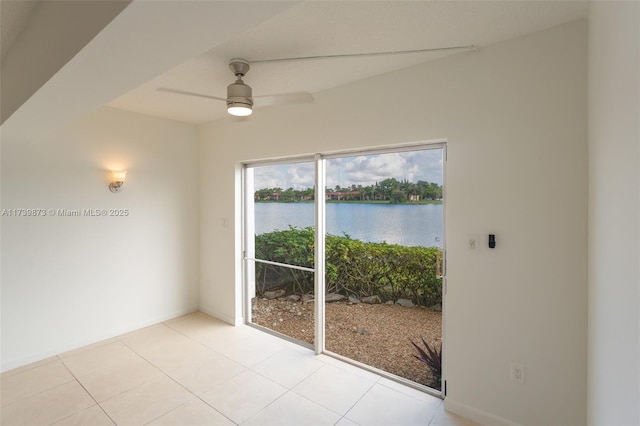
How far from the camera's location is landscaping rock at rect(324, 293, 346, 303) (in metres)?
3.18

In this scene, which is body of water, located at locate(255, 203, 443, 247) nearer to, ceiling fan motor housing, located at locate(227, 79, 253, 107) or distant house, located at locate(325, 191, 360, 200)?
distant house, located at locate(325, 191, 360, 200)

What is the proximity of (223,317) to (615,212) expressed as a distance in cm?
408

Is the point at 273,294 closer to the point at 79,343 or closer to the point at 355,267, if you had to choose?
the point at 355,267

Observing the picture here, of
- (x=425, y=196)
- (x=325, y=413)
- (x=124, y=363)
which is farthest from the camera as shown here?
(x=124, y=363)

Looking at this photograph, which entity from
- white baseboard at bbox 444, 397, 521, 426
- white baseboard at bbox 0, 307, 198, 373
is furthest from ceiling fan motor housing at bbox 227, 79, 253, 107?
white baseboard at bbox 0, 307, 198, 373

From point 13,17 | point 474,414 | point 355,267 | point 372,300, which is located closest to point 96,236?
point 13,17

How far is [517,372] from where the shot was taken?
2088 mm

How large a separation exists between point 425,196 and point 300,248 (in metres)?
1.52

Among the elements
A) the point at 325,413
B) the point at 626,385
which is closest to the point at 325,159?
the point at 325,413

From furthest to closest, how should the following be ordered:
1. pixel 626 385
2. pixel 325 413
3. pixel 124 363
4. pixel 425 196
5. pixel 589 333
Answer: pixel 124 363
pixel 425 196
pixel 325 413
pixel 589 333
pixel 626 385

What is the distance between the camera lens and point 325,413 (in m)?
2.34

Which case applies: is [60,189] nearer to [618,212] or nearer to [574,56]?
[618,212]

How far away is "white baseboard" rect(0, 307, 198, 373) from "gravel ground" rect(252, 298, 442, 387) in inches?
71.0

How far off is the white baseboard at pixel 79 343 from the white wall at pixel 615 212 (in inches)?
170
